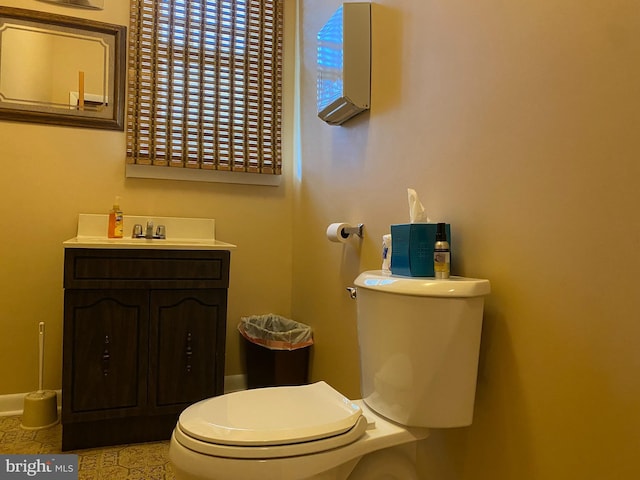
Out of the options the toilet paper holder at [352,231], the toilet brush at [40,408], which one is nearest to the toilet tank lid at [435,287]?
the toilet paper holder at [352,231]

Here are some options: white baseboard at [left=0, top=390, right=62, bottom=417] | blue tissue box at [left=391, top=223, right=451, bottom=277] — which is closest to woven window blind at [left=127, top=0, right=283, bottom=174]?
white baseboard at [left=0, top=390, right=62, bottom=417]

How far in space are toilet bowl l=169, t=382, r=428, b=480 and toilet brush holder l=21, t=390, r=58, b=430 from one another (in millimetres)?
1279

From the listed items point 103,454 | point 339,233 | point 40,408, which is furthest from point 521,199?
point 40,408

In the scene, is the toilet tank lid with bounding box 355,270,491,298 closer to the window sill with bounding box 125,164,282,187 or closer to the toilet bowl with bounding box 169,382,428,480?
the toilet bowl with bounding box 169,382,428,480

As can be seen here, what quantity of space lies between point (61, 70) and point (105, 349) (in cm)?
140

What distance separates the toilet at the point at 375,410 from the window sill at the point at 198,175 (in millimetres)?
1490

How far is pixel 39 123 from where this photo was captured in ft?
7.43

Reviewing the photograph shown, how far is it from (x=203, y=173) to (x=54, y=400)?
4.16ft

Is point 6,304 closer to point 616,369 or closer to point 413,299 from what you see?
point 413,299

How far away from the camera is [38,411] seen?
6.68 ft

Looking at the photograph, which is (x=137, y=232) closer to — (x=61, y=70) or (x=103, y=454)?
(x=61, y=70)

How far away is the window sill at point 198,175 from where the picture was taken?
7.90 feet

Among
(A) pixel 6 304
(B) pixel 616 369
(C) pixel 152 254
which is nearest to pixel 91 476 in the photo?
(C) pixel 152 254

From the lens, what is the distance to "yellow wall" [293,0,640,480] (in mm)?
853
